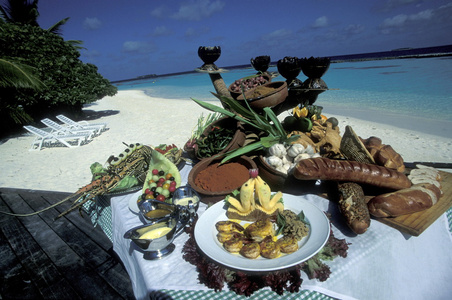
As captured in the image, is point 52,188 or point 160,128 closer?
point 52,188

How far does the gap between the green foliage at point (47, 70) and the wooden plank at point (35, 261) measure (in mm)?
8743

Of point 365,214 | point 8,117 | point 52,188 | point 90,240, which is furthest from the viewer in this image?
point 8,117

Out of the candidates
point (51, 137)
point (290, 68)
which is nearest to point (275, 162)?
point (290, 68)

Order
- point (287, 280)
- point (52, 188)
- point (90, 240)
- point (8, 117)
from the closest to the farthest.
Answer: point (287, 280) < point (90, 240) < point (52, 188) < point (8, 117)

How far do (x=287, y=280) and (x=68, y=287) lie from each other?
2.11 m

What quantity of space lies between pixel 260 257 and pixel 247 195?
37 cm

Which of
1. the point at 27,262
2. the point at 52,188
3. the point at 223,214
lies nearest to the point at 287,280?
the point at 223,214

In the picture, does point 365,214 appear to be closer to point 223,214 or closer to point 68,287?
point 223,214

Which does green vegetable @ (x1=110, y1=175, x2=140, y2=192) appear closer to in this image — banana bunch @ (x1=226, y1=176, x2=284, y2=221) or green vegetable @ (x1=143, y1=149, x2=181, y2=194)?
green vegetable @ (x1=143, y1=149, x2=181, y2=194)

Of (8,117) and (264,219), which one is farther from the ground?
(8,117)

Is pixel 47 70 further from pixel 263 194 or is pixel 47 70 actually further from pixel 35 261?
pixel 263 194

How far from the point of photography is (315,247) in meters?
1.19

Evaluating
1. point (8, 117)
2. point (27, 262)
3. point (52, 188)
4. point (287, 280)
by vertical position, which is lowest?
point (52, 188)

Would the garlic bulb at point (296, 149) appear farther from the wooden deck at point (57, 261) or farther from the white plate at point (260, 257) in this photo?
the wooden deck at point (57, 261)
